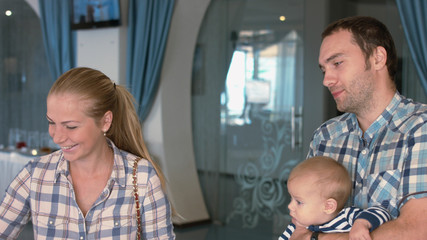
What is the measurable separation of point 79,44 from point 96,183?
4.71 meters

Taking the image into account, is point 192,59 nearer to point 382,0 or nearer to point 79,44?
point 79,44

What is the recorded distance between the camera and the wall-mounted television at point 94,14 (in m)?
5.94

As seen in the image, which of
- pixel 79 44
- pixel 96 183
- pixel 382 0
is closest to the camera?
pixel 96 183

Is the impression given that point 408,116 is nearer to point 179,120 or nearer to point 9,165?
point 179,120

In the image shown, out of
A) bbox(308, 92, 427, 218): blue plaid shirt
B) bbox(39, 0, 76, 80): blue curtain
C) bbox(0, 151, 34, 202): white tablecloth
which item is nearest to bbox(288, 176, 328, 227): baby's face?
bbox(308, 92, 427, 218): blue plaid shirt

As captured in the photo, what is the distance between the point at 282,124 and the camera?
5.18 m

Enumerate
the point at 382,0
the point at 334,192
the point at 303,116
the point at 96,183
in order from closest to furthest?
the point at 334,192
the point at 96,183
the point at 382,0
the point at 303,116

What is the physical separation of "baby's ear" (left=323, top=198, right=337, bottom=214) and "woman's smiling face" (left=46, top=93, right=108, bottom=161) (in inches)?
38.4

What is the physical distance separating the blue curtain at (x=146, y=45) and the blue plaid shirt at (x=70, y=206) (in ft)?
11.9

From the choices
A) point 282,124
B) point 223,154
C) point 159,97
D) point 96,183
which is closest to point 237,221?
point 223,154

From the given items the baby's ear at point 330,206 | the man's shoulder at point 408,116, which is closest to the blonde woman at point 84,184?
the baby's ear at point 330,206

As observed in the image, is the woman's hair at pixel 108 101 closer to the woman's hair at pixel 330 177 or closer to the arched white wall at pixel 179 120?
the woman's hair at pixel 330 177

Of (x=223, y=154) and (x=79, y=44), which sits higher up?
(x=79, y=44)

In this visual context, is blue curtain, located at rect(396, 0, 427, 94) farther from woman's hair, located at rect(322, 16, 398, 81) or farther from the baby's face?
the baby's face
